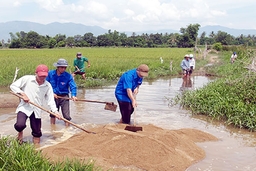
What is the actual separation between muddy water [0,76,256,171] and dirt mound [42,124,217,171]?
290 millimetres

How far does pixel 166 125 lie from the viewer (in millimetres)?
6863

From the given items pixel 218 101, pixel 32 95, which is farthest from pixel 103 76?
pixel 32 95

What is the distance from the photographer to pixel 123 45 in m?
71.7

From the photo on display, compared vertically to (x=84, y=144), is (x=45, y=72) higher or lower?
higher

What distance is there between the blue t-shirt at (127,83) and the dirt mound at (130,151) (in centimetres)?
98

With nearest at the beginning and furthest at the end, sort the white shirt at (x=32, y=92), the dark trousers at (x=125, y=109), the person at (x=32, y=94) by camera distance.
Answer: the person at (x=32, y=94), the white shirt at (x=32, y=92), the dark trousers at (x=125, y=109)

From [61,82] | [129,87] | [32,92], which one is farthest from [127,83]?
[32,92]

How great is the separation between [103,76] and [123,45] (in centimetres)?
5857

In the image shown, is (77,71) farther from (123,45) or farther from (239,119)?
(123,45)

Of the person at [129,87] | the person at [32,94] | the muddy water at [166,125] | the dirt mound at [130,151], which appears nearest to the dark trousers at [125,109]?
the person at [129,87]

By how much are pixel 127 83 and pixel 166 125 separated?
1.82 metres

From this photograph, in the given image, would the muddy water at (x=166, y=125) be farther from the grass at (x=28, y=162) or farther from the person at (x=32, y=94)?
the grass at (x=28, y=162)

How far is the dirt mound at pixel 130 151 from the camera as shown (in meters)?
4.22

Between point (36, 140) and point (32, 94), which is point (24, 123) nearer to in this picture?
point (32, 94)
